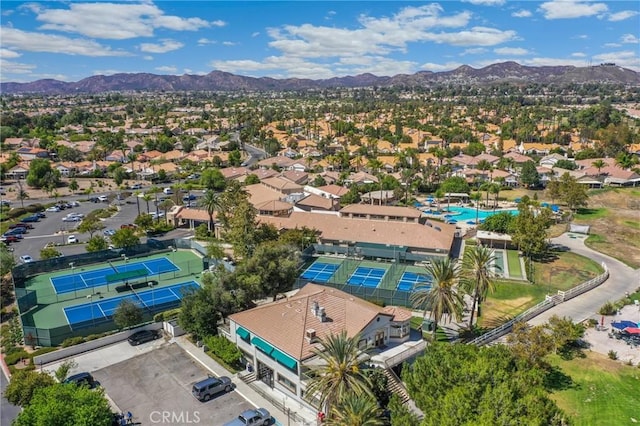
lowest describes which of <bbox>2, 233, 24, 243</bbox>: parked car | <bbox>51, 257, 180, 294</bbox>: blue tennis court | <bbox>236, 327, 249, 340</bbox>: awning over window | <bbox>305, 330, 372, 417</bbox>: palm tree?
<bbox>2, 233, 24, 243</bbox>: parked car

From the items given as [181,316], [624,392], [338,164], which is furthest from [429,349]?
[338,164]

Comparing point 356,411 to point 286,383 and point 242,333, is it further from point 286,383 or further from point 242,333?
point 242,333

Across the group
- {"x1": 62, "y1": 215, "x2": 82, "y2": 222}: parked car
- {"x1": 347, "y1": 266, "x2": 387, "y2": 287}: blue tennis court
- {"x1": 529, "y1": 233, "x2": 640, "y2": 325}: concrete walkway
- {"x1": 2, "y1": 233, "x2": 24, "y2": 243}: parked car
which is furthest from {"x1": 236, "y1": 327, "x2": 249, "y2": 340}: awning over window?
{"x1": 62, "y1": 215, "x2": 82, "y2": 222}: parked car

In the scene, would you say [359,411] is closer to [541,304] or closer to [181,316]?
[181,316]

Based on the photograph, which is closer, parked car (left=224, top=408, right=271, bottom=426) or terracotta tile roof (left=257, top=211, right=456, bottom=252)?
parked car (left=224, top=408, right=271, bottom=426)

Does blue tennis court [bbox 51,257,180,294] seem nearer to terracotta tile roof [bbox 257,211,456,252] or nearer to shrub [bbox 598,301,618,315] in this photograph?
terracotta tile roof [bbox 257,211,456,252]
